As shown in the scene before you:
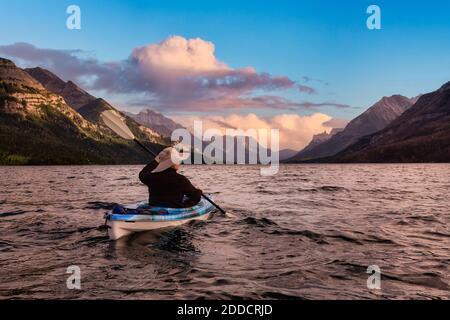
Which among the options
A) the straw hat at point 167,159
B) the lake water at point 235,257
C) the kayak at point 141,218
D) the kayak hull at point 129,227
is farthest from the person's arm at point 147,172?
the lake water at point 235,257

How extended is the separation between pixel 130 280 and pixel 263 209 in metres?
16.9

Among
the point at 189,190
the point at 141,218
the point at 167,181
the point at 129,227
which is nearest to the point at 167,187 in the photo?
the point at 167,181

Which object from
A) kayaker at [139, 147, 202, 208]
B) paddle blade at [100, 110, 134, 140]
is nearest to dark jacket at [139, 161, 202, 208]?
kayaker at [139, 147, 202, 208]

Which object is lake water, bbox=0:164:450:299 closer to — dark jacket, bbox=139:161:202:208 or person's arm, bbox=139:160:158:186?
dark jacket, bbox=139:161:202:208

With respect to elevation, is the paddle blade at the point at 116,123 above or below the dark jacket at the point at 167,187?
above

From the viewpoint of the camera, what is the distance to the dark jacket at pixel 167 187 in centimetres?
1646

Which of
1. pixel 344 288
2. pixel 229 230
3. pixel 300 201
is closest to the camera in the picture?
pixel 344 288

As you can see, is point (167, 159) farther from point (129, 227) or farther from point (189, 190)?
point (129, 227)

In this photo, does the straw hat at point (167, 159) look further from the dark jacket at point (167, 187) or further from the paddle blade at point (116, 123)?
the paddle blade at point (116, 123)

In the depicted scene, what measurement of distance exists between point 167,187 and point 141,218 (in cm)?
190

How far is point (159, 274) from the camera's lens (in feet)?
36.3

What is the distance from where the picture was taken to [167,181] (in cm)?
1672
